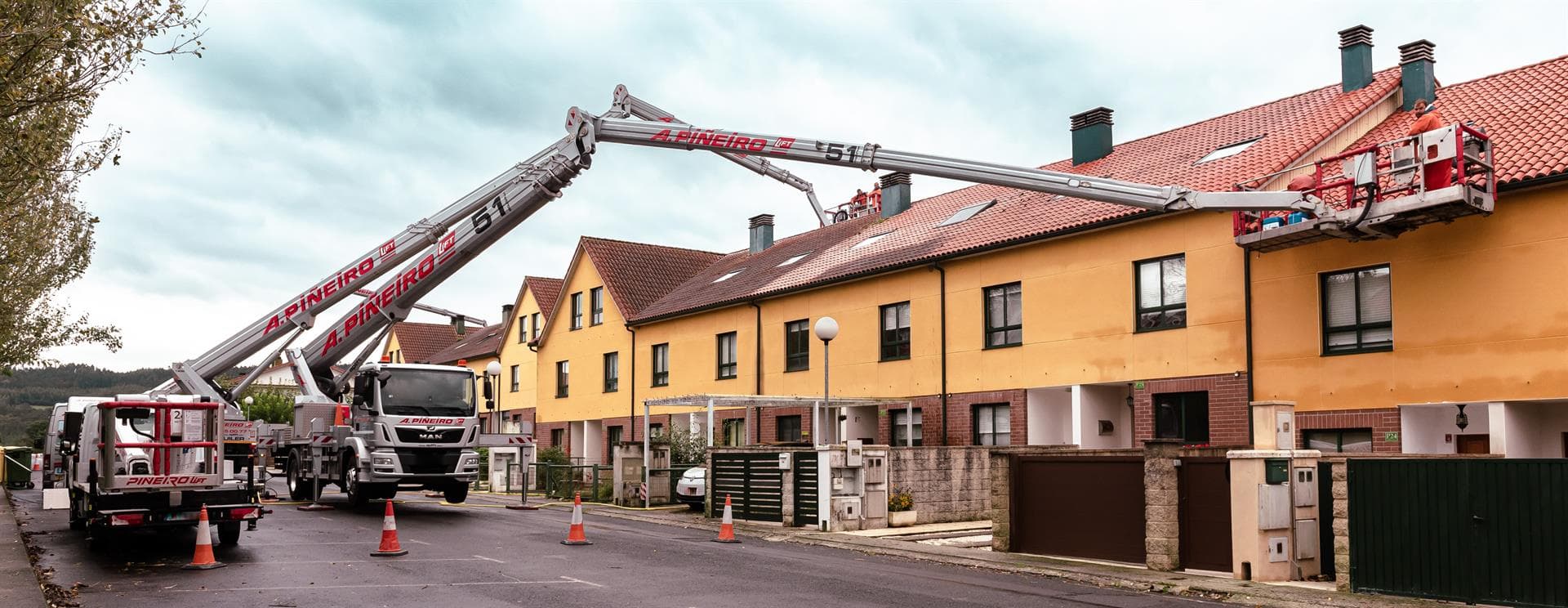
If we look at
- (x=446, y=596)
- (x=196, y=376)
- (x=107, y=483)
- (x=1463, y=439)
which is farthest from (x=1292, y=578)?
(x=196, y=376)

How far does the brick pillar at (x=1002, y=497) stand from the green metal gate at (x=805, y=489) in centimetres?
489

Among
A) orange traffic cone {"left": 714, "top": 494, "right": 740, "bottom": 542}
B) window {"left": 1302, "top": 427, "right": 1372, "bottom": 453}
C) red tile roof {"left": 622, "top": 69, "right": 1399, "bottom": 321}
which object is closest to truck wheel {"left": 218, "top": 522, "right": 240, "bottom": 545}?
orange traffic cone {"left": 714, "top": 494, "right": 740, "bottom": 542}

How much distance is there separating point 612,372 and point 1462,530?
33049 mm

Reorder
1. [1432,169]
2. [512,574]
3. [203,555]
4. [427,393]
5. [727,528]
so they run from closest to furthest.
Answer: [512,574], [203,555], [1432,169], [727,528], [427,393]

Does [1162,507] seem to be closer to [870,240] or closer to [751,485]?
[751,485]

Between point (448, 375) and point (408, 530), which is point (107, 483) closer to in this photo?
point (408, 530)

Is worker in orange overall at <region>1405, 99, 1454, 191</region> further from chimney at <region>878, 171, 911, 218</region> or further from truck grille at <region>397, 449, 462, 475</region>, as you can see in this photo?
chimney at <region>878, 171, 911, 218</region>

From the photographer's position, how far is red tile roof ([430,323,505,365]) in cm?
5362

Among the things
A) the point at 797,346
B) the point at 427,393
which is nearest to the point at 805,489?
the point at 427,393

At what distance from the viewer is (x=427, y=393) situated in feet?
77.4

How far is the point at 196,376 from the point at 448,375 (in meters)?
4.76

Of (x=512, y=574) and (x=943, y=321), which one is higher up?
(x=943, y=321)

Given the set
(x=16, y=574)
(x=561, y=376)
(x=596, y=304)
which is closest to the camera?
(x=16, y=574)

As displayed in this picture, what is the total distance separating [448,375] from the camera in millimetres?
24031
